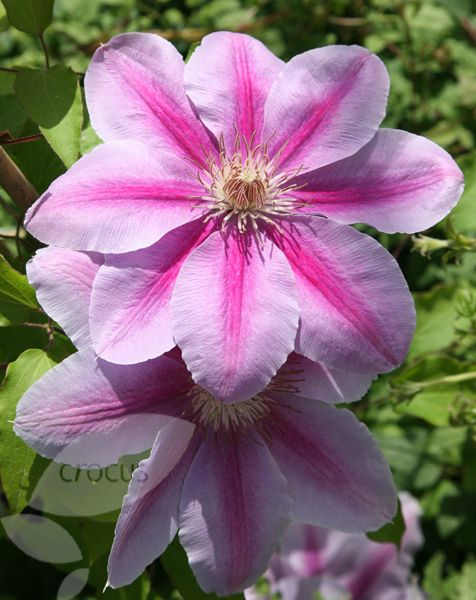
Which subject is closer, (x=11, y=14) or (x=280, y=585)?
(x=11, y=14)

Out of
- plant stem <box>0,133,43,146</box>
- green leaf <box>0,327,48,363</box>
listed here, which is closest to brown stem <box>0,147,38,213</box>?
plant stem <box>0,133,43,146</box>

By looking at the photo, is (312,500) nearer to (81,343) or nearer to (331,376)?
(331,376)

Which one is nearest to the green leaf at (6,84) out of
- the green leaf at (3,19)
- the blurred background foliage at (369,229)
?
the blurred background foliage at (369,229)

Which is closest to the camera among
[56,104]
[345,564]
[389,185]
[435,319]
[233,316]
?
[233,316]

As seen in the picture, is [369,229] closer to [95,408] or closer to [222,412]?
[222,412]

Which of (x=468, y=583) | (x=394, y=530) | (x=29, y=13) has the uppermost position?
(x=29, y=13)

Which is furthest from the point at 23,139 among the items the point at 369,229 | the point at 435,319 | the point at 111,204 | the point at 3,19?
the point at 369,229

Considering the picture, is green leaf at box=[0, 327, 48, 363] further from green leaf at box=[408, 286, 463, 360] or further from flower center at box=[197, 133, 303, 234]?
green leaf at box=[408, 286, 463, 360]

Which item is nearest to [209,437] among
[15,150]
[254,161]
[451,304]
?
[254,161]
